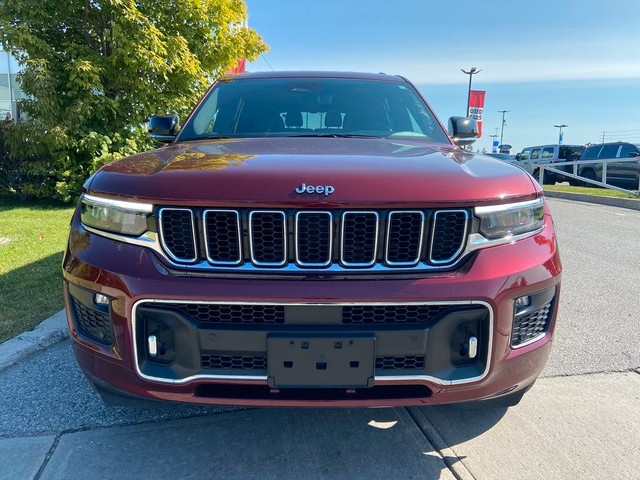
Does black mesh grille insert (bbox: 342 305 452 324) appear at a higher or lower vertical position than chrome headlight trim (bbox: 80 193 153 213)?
lower

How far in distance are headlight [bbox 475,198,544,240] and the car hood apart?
4 cm

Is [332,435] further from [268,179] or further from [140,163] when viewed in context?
[140,163]

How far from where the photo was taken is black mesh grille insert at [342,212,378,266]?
1771mm

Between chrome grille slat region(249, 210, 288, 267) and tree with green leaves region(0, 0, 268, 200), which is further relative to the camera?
tree with green leaves region(0, 0, 268, 200)

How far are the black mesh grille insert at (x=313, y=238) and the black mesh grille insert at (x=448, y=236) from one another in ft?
1.30

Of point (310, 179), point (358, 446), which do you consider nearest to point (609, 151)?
point (358, 446)

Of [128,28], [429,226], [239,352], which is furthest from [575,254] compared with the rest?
[128,28]

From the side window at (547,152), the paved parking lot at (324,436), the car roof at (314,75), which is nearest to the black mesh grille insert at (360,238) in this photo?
the paved parking lot at (324,436)

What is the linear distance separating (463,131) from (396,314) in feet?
6.19

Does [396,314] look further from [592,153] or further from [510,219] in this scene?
[592,153]

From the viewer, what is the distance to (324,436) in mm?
2332

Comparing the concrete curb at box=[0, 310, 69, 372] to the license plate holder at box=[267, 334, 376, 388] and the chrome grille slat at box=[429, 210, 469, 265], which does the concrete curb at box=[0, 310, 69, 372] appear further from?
the chrome grille slat at box=[429, 210, 469, 265]

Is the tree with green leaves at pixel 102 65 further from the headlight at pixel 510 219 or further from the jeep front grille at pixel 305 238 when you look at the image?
the headlight at pixel 510 219

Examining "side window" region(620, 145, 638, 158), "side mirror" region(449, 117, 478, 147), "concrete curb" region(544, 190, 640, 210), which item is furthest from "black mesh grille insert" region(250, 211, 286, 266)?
"side window" region(620, 145, 638, 158)
